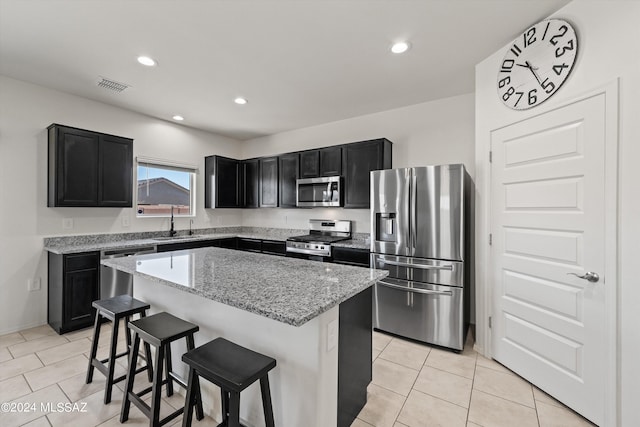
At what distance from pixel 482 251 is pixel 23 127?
4.97 metres

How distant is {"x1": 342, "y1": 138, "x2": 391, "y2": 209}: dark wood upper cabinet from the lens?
360 centimetres

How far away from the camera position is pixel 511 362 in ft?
7.56

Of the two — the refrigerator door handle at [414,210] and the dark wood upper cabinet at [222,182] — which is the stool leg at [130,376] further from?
the dark wood upper cabinet at [222,182]

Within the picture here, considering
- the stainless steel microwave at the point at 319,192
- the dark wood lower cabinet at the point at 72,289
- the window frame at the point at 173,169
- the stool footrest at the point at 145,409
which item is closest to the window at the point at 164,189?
the window frame at the point at 173,169

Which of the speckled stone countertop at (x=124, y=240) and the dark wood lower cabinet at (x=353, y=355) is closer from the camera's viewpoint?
the dark wood lower cabinet at (x=353, y=355)

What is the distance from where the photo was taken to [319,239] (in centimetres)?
394

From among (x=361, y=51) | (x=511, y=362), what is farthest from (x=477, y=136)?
(x=511, y=362)

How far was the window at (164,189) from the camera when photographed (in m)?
4.11

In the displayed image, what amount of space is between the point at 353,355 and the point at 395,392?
0.70 metres

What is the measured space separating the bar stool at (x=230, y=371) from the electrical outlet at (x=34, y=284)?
314cm

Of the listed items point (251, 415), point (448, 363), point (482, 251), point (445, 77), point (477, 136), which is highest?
point (445, 77)

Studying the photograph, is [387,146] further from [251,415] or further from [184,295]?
[251,415]

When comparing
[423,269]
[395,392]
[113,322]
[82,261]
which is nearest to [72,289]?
[82,261]

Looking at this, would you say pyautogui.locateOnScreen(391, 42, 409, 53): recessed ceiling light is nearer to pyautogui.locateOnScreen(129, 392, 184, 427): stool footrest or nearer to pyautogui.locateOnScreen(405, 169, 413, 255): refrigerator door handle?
pyautogui.locateOnScreen(405, 169, 413, 255): refrigerator door handle
